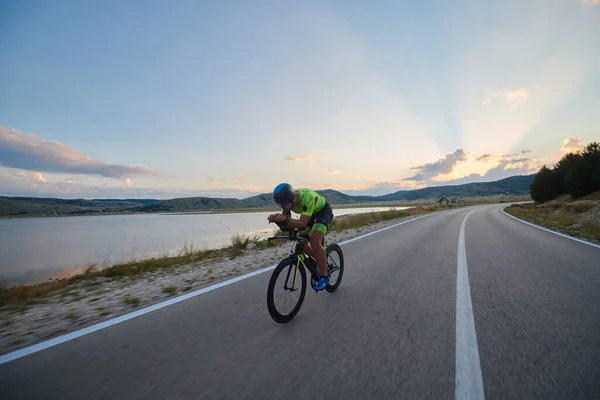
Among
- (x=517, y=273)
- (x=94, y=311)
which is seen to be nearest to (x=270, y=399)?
(x=94, y=311)

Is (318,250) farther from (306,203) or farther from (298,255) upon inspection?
(306,203)

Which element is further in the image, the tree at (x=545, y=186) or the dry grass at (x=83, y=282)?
the tree at (x=545, y=186)

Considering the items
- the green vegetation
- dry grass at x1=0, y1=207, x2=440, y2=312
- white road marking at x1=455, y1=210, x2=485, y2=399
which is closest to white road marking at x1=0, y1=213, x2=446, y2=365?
dry grass at x1=0, y1=207, x2=440, y2=312

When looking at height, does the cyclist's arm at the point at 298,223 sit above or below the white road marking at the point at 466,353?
above

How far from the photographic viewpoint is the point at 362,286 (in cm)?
483

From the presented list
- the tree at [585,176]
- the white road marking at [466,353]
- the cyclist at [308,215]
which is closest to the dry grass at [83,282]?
the cyclist at [308,215]

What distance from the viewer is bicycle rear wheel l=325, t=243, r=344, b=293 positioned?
4.60 meters

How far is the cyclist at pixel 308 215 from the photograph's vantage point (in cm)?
371

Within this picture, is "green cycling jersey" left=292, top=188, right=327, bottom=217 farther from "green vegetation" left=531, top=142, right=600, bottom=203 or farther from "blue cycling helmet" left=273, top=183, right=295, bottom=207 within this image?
"green vegetation" left=531, top=142, right=600, bottom=203

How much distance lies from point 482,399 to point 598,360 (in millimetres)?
1406

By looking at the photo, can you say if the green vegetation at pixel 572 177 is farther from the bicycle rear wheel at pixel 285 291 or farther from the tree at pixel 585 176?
the bicycle rear wheel at pixel 285 291

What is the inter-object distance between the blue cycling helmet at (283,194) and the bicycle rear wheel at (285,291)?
0.79m

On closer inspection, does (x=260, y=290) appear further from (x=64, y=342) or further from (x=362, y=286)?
(x=64, y=342)

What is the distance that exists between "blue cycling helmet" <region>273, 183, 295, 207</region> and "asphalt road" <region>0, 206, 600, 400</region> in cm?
155
